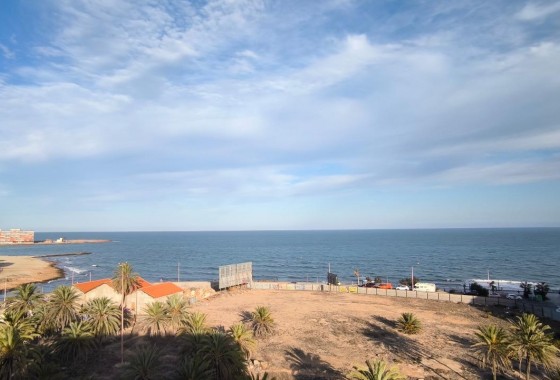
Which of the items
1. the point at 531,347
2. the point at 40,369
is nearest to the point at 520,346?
the point at 531,347

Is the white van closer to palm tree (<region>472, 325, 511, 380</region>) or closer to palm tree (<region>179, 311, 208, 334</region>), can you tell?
palm tree (<region>472, 325, 511, 380</region>)

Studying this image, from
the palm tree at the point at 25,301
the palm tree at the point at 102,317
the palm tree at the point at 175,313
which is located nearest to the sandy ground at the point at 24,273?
the palm tree at the point at 25,301

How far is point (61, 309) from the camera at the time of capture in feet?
125

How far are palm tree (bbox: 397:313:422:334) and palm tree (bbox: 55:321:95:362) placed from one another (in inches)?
1295

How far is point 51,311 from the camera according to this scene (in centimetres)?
3819

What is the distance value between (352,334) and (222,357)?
19.1m

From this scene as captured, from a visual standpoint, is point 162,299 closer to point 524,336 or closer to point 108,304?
point 108,304

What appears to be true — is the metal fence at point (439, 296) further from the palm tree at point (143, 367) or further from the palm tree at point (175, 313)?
the palm tree at point (143, 367)

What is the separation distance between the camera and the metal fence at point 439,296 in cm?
5138

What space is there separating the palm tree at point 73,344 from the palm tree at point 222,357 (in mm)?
13076

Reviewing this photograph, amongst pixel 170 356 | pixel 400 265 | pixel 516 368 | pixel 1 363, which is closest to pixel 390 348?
pixel 516 368

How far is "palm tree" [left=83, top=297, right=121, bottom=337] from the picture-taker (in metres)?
38.0

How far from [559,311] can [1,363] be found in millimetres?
61925

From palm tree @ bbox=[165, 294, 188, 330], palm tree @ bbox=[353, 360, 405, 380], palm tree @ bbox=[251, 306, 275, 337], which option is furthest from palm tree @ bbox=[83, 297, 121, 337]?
palm tree @ bbox=[353, 360, 405, 380]
